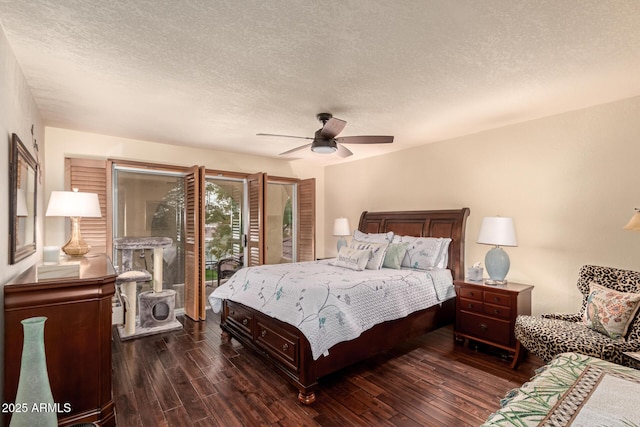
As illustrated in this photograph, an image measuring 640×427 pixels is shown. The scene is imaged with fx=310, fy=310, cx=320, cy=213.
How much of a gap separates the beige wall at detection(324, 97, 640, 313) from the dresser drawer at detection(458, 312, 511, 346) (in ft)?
2.19

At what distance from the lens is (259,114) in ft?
11.0

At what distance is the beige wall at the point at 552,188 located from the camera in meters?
2.96

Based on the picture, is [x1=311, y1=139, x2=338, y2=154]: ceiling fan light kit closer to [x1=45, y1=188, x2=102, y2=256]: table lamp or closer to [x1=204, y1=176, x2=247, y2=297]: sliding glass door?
[x1=45, y1=188, x2=102, y2=256]: table lamp

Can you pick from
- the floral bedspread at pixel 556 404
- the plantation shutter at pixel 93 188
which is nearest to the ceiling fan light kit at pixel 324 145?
the floral bedspread at pixel 556 404

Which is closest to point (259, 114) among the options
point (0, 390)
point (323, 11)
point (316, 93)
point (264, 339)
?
point (316, 93)

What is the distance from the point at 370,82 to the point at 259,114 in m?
1.33

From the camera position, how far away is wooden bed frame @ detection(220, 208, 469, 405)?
2.54 meters

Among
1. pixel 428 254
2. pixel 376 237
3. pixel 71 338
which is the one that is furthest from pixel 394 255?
pixel 71 338

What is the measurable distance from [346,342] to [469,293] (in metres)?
1.65

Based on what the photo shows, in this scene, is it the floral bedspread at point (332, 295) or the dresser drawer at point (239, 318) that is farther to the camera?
the dresser drawer at point (239, 318)

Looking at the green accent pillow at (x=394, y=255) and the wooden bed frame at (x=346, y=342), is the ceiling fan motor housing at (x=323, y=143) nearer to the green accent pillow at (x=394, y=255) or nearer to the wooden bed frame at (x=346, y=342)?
the green accent pillow at (x=394, y=255)

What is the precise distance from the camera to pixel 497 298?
327cm

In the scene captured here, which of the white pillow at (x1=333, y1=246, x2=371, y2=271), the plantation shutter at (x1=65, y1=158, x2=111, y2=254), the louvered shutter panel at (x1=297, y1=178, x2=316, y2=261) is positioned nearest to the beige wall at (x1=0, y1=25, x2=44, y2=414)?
the plantation shutter at (x1=65, y1=158, x2=111, y2=254)

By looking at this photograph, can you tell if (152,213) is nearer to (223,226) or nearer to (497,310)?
(223,226)
